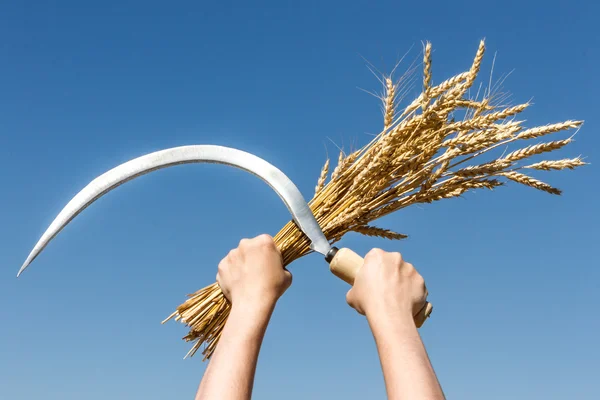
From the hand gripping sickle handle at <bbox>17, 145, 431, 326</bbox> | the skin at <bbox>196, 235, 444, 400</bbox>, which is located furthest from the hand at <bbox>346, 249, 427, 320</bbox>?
the hand gripping sickle handle at <bbox>17, 145, 431, 326</bbox>

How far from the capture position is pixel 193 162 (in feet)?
7.76

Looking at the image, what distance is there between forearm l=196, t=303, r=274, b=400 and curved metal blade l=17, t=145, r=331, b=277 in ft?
1.47

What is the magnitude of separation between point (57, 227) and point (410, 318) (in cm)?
126

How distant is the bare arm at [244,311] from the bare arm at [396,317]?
0.27m

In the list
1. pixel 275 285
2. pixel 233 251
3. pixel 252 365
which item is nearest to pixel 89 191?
pixel 233 251

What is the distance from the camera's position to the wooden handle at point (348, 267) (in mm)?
2016

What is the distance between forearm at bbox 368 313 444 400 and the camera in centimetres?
156

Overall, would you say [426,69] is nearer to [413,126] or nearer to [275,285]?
[413,126]

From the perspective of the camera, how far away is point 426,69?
7.33ft

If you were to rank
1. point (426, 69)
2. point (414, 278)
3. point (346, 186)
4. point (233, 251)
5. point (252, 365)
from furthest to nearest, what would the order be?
point (346, 186)
point (426, 69)
point (233, 251)
point (414, 278)
point (252, 365)

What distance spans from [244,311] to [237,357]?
0.17 meters

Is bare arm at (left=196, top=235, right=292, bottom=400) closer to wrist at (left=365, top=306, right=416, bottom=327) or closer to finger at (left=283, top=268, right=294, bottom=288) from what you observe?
finger at (left=283, top=268, right=294, bottom=288)

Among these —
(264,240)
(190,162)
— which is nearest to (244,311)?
(264,240)

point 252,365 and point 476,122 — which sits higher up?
point 476,122
